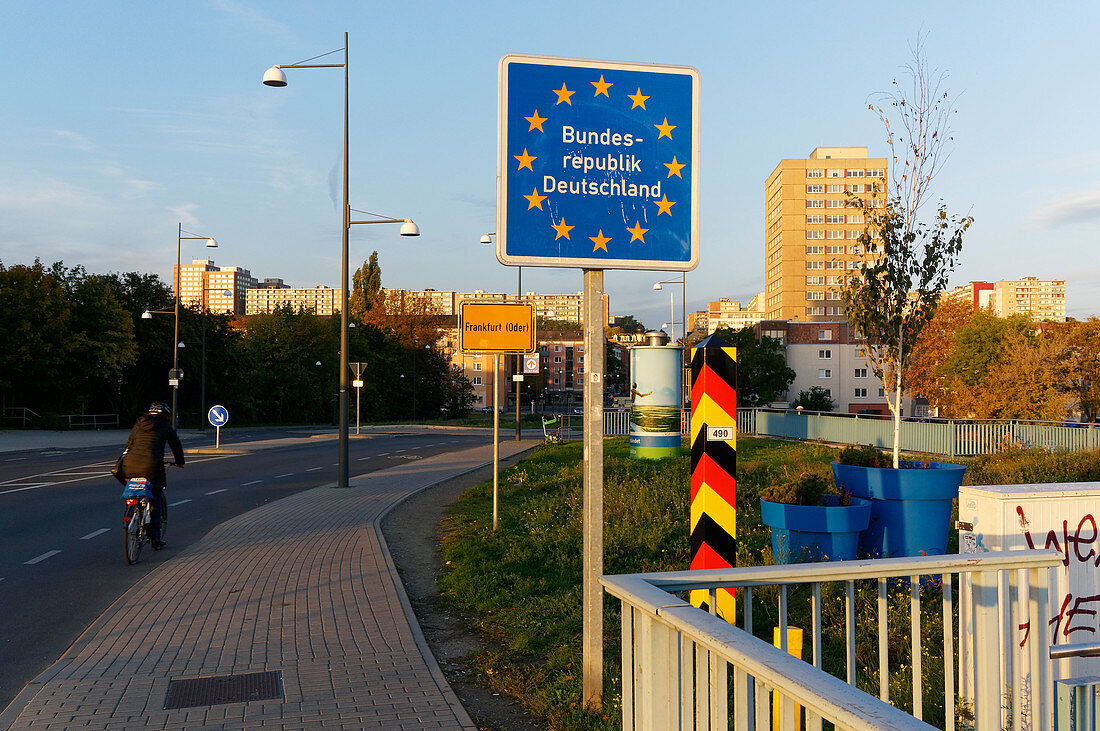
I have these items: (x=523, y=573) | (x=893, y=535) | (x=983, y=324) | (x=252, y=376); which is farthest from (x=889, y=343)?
(x=252, y=376)

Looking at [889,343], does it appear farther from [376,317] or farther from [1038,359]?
[376,317]

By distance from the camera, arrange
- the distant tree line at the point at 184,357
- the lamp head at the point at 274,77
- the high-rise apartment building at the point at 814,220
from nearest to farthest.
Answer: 1. the lamp head at the point at 274,77
2. the distant tree line at the point at 184,357
3. the high-rise apartment building at the point at 814,220

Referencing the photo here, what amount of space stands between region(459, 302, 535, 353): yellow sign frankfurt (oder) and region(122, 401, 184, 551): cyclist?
13.0 ft

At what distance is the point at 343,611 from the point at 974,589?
500 centimetres

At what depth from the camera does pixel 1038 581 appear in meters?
3.38

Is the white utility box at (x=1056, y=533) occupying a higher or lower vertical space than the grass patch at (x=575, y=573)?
higher

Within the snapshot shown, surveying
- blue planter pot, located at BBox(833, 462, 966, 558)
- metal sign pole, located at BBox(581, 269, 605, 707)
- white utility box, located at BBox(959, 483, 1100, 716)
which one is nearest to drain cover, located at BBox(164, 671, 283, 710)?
metal sign pole, located at BBox(581, 269, 605, 707)

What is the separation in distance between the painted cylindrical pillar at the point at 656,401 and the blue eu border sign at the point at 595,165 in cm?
1744

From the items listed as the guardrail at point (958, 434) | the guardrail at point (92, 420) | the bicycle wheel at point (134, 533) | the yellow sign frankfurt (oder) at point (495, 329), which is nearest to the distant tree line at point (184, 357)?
the guardrail at point (92, 420)

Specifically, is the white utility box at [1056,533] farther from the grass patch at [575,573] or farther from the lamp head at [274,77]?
the lamp head at [274,77]

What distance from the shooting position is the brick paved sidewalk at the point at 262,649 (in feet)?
15.2

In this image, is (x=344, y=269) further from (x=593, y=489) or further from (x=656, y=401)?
(x=593, y=489)

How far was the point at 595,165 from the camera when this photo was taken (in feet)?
15.3

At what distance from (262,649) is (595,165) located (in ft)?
13.0
